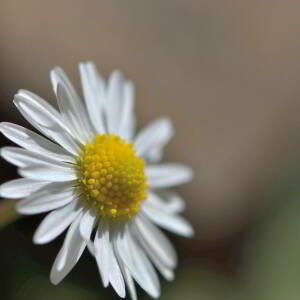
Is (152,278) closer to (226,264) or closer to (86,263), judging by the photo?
(86,263)

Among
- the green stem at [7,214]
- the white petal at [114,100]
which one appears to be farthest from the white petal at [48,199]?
the white petal at [114,100]

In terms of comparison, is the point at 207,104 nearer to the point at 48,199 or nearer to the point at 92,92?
the point at 92,92

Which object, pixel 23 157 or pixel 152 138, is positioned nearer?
pixel 23 157

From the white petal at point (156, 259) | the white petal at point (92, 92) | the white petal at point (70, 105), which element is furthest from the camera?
the white petal at point (156, 259)

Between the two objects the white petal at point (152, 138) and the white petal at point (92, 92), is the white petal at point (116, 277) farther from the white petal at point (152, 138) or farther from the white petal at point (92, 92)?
the white petal at point (152, 138)

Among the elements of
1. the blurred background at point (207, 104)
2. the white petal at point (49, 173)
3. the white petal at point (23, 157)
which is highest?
the white petal at point (23, 157)

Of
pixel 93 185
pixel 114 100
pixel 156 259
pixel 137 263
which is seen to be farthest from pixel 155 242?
pixel 114 100
